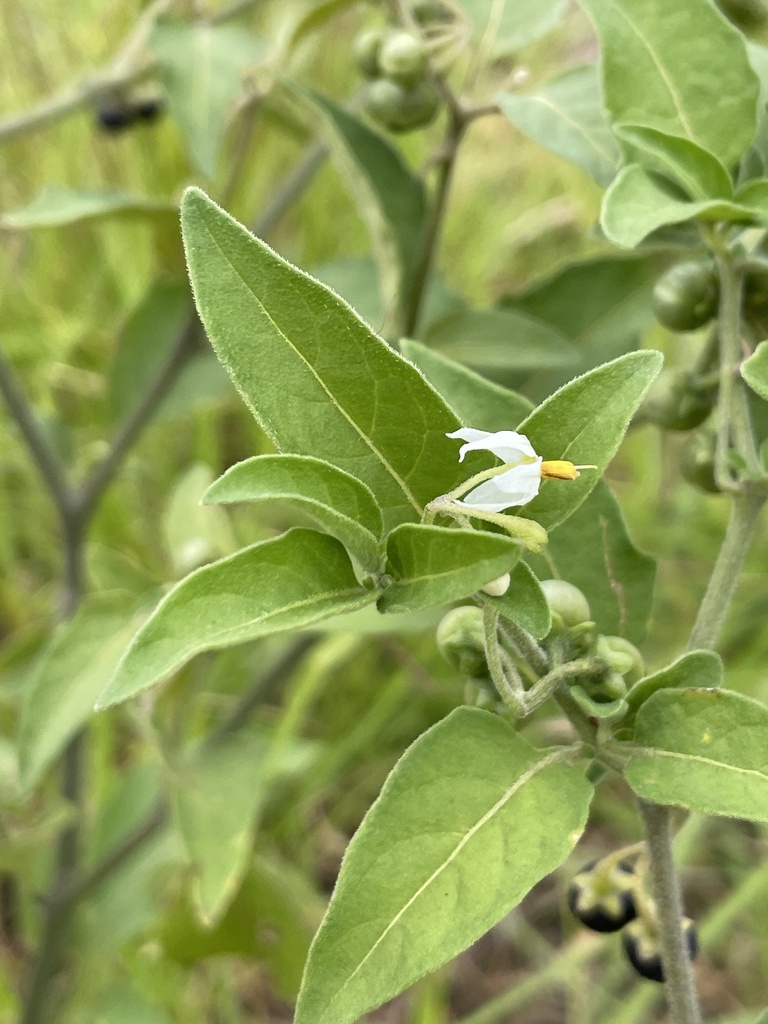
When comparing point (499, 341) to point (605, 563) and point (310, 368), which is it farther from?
point (310, 368)

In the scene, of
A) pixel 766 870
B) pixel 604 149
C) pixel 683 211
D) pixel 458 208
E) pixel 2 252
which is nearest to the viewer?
pixel 683 211

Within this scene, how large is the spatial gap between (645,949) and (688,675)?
262 millimetres

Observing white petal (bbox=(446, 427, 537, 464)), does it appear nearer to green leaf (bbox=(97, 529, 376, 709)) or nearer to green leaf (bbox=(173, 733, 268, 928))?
green leaf (bbox=(97, 529, 376, 709))

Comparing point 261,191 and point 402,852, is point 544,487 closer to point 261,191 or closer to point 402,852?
point 402,852

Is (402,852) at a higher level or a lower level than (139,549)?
higher

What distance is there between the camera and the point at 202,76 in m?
1.14

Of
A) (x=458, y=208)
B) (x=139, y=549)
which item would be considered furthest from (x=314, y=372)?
(x=458, y=208)

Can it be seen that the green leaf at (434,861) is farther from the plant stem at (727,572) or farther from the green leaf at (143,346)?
the green leaf at (143,346)

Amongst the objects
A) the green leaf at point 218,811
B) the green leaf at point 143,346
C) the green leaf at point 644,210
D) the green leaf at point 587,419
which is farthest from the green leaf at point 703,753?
the green leaf at point 143,346

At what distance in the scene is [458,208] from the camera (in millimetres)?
3039

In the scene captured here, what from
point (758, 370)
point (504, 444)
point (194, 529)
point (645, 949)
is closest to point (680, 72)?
point (758, 370)

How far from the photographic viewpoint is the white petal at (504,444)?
1.64 feet

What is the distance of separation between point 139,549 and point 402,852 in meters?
1.81

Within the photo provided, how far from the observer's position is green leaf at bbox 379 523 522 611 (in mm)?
457
